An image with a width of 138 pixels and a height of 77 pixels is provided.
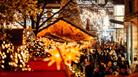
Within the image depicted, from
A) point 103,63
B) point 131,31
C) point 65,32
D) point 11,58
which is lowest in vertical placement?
point 103,63

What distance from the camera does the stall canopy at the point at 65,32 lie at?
17219 mm

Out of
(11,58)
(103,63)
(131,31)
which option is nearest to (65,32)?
(11,58)

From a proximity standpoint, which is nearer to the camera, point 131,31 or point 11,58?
point 11,58

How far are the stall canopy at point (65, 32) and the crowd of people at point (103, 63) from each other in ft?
3.64

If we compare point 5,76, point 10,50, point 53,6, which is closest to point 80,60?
point 10,50

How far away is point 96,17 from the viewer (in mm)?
46125

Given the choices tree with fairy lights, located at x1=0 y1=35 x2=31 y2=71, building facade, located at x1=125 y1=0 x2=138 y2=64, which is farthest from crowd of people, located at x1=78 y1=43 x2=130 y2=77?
tree with fairy lights, located at x1=0 y1=35 x2=31 y2=71

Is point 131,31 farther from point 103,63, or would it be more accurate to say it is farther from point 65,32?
point 65,32

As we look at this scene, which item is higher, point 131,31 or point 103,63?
point 131,31

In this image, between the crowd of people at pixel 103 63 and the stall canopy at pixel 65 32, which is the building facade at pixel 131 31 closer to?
the crowd of people at pixel 103 63

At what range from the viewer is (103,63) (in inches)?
725

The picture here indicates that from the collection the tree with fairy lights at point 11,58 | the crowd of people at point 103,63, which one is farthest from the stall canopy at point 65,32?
the tree with fairy lights at point 11,58

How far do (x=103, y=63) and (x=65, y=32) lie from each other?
2394 millimetres

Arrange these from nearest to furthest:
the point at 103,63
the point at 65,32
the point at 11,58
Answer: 1. the point at 11,58
2. the point at 65,32
3. the point at 103,63
